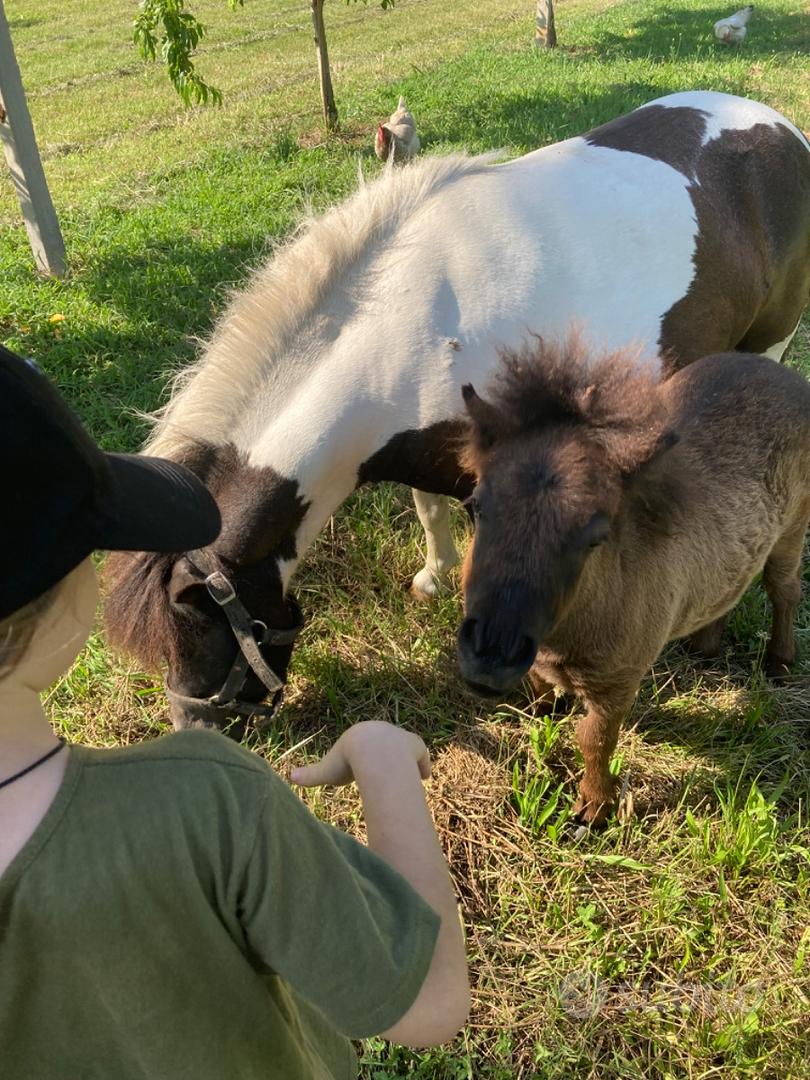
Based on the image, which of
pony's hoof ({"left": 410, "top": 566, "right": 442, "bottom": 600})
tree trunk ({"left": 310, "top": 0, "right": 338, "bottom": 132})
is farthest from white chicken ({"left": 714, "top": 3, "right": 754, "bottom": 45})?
pony's hoof ({"left": 410, "top": 566, "right": 442, "bottom": 600})

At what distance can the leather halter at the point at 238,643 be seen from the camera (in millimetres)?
2467

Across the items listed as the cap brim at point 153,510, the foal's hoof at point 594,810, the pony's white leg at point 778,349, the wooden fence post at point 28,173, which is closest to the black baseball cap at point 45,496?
the cap brim at point 153,510

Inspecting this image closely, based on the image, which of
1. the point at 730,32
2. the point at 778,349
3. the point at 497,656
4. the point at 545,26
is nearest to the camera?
the point at 497,656

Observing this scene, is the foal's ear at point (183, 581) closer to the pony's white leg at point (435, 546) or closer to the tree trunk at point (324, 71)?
the pony's white leg at point (435, 546)

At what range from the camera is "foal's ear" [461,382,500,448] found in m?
2.23

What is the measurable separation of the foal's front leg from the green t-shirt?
1.65m

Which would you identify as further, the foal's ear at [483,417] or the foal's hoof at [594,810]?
the foal's hoof at [594,810]

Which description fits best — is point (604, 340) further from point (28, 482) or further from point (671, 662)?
point (28, 482)

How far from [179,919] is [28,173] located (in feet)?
21.9

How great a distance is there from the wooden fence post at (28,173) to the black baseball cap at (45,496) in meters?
6.12

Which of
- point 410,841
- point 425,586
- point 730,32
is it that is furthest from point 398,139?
point 730,32

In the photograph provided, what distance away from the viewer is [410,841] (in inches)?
44.1

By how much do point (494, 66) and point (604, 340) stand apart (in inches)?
443

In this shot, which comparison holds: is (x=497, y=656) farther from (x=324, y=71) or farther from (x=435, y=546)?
(x=324, y=71)
